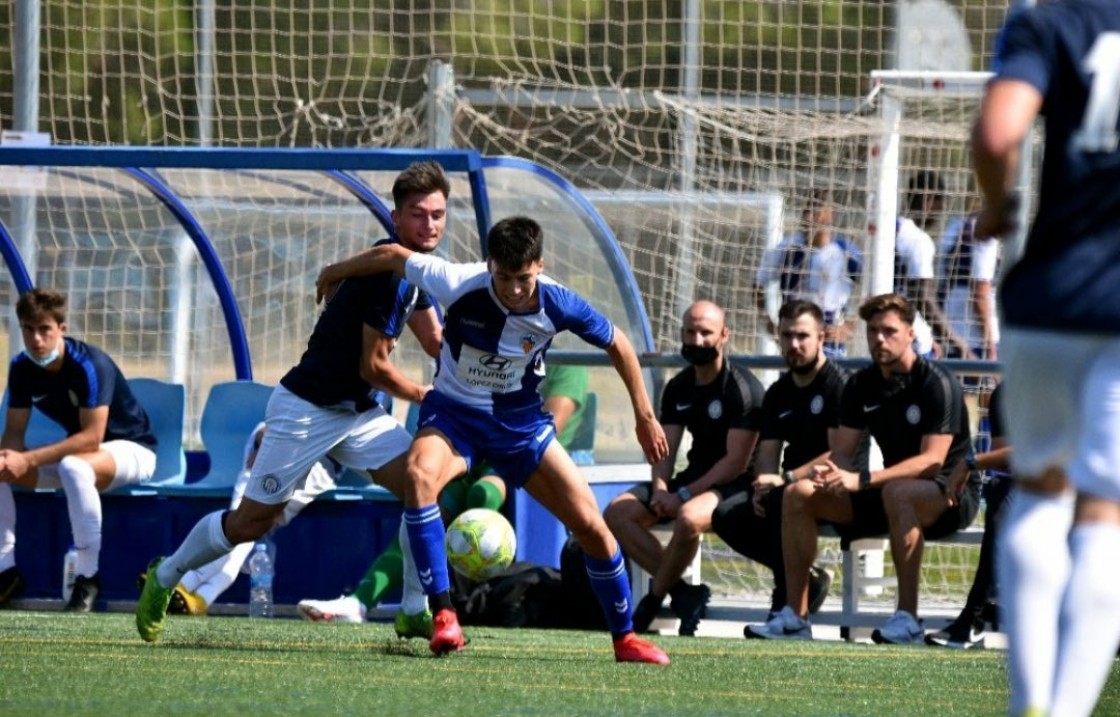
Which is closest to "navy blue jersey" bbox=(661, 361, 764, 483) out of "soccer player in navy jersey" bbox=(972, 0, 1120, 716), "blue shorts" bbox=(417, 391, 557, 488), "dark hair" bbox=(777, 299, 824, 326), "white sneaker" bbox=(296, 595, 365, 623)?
"dark hair" bbox=(777, 299, 824, 326)

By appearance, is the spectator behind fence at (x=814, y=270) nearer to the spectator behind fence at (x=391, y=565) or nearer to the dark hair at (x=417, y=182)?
the spectator behind fence at (x=391, y=565)

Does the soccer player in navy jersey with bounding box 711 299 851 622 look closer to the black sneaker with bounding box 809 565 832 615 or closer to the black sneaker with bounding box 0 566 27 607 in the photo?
the black sneaker with bounding box 809 565 832 615

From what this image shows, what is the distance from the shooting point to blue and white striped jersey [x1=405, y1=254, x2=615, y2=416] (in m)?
7.54

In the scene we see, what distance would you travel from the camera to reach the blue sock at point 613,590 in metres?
7.61

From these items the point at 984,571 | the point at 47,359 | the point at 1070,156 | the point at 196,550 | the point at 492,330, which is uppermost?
the point at 1070,156

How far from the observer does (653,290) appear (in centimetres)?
1348

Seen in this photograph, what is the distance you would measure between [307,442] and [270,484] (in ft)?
0.73

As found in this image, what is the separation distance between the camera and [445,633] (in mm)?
7500

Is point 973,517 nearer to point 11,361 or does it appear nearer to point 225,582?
point 225,582

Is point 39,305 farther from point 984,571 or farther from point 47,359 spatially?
point 984,571

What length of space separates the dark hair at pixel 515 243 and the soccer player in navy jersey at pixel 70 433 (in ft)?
13.4

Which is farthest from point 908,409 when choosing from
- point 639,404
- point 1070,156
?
point 1070,156

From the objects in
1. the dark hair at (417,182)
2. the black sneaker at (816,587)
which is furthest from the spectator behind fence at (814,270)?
the dark hair at (417,182)

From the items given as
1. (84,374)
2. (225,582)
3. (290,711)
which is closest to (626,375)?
(290,711)
